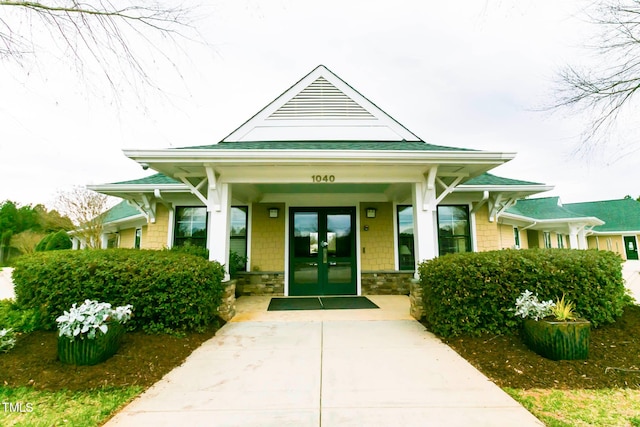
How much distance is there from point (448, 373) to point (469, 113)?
9741mm

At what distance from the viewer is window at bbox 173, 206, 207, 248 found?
296 inches

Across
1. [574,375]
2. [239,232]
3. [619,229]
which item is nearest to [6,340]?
[239,232]

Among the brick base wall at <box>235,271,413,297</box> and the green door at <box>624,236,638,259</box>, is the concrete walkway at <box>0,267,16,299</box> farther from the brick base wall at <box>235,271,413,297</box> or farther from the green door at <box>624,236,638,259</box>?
the green door at <box>624,236,638,259</box>

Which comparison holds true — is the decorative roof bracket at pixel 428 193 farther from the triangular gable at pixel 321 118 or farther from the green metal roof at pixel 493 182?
the green metal roof at pixel 493 182

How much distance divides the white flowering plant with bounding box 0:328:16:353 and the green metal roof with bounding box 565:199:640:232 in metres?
25.6

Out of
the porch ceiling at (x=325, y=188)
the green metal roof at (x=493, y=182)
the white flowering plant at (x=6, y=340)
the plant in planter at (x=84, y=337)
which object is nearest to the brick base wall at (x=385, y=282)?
the porch ceiling at (x=325, y=188)

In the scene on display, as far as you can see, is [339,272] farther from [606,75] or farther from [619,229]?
Answer: [619,229]

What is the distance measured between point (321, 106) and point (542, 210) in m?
10.9

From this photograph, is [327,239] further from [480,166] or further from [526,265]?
[526,265]

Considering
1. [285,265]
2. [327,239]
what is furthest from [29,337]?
[327,239]

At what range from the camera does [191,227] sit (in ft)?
24.8

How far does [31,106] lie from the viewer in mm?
3197

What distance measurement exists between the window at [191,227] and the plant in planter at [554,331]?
674 centimetres

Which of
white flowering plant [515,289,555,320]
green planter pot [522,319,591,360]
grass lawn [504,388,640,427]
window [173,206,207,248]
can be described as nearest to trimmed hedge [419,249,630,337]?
white flowering plant [515,289,555,320]
